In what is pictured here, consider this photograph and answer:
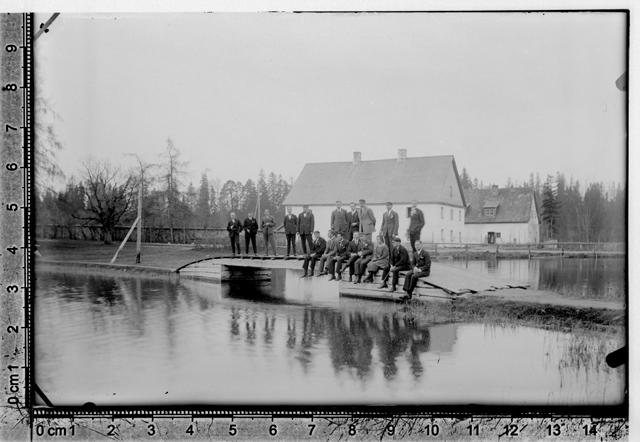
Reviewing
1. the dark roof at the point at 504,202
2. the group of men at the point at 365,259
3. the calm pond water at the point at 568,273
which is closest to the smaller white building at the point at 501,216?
the dark roof at the point at 504,202

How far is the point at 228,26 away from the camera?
12.8ft

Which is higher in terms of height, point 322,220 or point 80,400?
point 322,220

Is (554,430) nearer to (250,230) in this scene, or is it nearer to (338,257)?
(338,257)

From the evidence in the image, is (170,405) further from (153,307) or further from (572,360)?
(572,360)

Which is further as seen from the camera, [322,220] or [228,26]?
[322,220]

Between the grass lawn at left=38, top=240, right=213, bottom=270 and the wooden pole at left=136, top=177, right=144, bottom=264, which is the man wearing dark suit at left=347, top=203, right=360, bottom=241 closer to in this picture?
the grass lawn at left=38, top=240, right=213, bottom=270

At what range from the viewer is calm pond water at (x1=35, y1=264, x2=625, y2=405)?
373cm

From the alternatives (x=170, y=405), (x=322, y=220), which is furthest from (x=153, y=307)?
(x=322, y=220)

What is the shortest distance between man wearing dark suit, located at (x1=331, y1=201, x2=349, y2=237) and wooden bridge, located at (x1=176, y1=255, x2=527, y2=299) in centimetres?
55

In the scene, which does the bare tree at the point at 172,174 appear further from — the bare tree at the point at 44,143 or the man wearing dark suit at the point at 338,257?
the man wearing dark suit at the point at 338,257

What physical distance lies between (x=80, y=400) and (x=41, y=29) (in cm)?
304

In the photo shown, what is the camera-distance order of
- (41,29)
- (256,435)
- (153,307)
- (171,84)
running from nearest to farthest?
(256,435)
(41,29)
(171,84)
(153,307)

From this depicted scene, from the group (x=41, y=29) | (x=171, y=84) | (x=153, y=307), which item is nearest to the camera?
(x=41, y=29)

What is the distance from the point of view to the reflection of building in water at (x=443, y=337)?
3857mm
